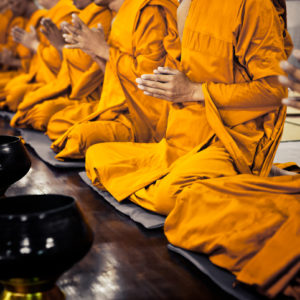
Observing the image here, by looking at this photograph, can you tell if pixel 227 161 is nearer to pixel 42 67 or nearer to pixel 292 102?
pixel 292 102

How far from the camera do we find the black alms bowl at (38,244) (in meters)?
0.94

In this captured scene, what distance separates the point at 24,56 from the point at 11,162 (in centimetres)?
417

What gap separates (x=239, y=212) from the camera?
1.61 metres

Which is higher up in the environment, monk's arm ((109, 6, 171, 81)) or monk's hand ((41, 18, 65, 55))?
monk's arm ((109, 6, 171, 81))

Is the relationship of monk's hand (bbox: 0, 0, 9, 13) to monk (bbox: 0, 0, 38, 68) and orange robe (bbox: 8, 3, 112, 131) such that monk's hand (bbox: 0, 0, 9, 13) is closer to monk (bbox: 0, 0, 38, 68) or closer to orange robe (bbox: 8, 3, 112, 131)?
monk (bbox: 0, 0, 38, 68)

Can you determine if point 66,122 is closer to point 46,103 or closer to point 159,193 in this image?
point 46,103

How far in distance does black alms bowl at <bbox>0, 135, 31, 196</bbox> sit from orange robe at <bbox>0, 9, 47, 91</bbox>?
3.87 meters

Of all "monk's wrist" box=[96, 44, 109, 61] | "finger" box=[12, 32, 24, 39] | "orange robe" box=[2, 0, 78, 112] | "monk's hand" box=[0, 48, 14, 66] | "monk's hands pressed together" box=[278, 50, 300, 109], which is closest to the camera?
"monk's hands pressed together" box=[278, 50, 300, 109]

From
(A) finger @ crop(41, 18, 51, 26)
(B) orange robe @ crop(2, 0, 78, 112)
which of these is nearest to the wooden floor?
(A) finger @ crop(41, 18, 51, 26)

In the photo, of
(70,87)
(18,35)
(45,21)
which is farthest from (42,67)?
(45,21)

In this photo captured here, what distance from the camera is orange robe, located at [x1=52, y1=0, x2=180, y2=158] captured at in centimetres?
268

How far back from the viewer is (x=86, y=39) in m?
2.81

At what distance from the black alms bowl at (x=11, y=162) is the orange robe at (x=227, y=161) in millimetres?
578

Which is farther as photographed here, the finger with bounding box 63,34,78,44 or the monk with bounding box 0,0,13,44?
the monk with bounding box 0,0,13,44
